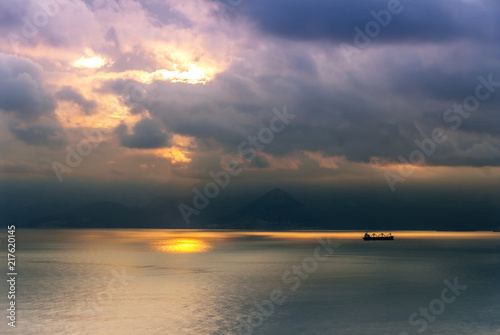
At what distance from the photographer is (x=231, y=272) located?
104m

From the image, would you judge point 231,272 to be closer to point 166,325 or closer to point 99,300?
point 99,300

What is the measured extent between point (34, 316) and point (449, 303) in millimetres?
52870

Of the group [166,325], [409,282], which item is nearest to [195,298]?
[166,325]
